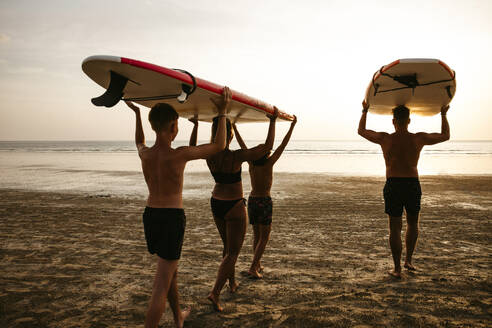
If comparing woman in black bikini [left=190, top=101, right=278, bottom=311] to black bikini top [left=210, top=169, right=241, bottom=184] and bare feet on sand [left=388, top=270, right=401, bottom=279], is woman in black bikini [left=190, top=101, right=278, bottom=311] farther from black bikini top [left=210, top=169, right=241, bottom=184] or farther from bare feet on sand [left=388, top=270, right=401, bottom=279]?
bare feet on sand [left=388, top=270, right=401, bottom=279]

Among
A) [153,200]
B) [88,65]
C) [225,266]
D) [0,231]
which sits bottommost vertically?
[0,231]

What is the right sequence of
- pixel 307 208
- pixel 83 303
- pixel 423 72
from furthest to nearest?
pixel 307 208 → pixel 423 72 → pixel 83 303

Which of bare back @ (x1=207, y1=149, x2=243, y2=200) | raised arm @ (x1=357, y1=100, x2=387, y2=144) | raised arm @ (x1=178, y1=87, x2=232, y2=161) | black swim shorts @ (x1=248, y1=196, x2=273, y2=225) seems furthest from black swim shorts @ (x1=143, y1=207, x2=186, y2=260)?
raised arm @ (x1=357, y1=100, x2=387, y2=144)

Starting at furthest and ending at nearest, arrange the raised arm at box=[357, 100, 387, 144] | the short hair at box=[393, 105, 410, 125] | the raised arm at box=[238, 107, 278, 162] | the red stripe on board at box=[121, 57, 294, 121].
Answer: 1. the raised arm at box=[357, 100, 387, 144]
2. the short hair at box=[393, 105, 410, 125]
3. the raised arm at box=[238, 107, 278, 162]
4. the red stripe on board at box=[121, 57, 294, 121]

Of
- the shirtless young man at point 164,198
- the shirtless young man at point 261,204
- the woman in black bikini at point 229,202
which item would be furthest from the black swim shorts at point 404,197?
the shirtless young man at point 164,198

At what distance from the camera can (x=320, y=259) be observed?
4.84 metres

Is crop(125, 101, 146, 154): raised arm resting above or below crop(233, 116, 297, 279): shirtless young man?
above

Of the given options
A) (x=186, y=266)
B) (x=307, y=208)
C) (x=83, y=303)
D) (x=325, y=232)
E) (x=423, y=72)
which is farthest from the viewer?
(x=307, y=208)

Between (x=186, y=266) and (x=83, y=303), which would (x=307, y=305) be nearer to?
(x=186, y=266)

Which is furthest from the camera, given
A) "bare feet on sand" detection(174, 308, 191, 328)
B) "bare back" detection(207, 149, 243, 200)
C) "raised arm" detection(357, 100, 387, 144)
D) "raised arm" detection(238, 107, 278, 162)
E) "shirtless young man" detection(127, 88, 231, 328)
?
"raised arm" detection(357, 100, 387, 144)

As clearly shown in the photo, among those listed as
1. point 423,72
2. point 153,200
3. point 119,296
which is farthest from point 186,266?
point 423,72

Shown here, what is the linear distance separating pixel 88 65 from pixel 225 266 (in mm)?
2343

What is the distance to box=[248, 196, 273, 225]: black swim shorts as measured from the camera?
407 cm

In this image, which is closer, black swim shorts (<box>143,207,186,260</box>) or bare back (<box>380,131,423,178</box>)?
black swim shorts (<box>143,207,186,260</box>)
